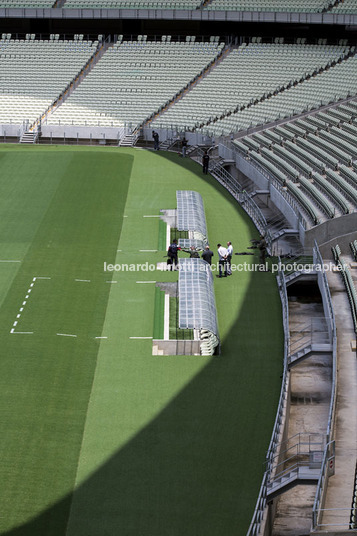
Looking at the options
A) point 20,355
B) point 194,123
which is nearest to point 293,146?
point 194,123

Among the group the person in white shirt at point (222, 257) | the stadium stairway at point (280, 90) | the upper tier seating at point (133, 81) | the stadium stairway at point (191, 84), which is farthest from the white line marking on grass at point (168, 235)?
the upper tier seating at point (133, 81)

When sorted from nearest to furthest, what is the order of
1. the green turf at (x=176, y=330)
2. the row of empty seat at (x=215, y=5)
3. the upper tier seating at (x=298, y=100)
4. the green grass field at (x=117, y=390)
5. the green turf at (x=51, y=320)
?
the green grass field at (x=117, y=390) < the green turf at (x=51, y=320) < the green turf at (x=176, y=330) < the upper tier seating at (x=298, y=100) < the row of empty seat at (x=215, y=5)

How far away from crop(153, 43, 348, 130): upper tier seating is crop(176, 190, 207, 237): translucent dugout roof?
14483 millimetres

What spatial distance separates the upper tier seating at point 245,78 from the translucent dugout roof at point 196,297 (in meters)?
23.6

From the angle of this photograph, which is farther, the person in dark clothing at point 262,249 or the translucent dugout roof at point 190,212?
the translucent dugout roof at point 190,212

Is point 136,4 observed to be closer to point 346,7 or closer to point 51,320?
point 346,7

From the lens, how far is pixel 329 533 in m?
14.5

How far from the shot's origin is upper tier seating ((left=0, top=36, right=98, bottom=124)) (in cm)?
5410

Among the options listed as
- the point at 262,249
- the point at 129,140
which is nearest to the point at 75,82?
the point at 129,140

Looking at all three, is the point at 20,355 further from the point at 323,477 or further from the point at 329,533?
the point at 329,533

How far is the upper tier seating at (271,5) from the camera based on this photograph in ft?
181

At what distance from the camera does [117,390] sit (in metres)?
22.6

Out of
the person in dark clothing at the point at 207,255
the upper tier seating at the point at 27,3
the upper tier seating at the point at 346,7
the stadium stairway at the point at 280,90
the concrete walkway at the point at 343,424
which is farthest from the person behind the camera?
the upper tier seating at the point at 27,3

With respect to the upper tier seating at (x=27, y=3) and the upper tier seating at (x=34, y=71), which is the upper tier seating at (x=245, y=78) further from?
the upper tier seating at (x=27, y=3)
